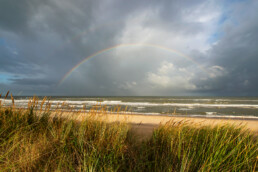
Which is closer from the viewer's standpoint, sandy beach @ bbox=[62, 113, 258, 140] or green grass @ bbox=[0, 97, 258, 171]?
green grass @ bbox=[0, 97, 258, 171]

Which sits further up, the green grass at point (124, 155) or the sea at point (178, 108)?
the green grass at point (124, 155)

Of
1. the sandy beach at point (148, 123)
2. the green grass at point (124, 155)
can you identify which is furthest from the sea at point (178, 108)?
the green grass at point (124, 155)

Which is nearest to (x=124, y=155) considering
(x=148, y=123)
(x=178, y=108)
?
(x=148, y=123)

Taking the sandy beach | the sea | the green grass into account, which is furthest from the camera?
the sea

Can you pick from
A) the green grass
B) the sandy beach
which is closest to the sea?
the sandy beach

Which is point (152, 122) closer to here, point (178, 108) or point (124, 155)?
point (124, 155)

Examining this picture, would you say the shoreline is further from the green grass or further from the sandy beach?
the green grass

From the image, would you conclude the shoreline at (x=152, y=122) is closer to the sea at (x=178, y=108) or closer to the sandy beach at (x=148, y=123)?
the sandy beach at (x=148, y=123)

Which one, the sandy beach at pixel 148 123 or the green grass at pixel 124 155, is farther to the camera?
the sandy beach at pixel 148 123

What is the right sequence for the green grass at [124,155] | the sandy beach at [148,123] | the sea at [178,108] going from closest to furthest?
the green grass at [124,155], the sandy beach at [148,123], the sea at [178,108]


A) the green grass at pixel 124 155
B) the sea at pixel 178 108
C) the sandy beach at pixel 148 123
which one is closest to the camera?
the green grass at pixel 124 155

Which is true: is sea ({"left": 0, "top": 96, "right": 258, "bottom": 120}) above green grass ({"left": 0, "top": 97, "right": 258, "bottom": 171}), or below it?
below

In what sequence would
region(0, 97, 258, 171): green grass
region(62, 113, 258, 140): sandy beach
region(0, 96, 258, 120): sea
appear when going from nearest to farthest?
1. region(0, 97, 258, 171): green grass
2. region(62, 113, 258, 140): sandy beach
3. region(0, 96, 258, 120): sea

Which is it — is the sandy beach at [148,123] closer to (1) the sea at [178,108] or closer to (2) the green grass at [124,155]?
(1) the sea at [178,108]
